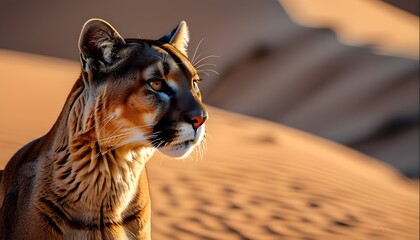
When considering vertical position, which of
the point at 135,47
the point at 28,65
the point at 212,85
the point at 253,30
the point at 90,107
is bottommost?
the point at 90,107

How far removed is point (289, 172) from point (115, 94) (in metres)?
5.39

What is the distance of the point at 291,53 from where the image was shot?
52.4ft

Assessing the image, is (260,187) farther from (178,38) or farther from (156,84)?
(156,84)

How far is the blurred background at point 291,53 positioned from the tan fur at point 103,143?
1021 cm

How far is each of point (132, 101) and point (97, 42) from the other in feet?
→ 1.00

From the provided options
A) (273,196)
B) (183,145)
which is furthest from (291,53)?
(183,145)

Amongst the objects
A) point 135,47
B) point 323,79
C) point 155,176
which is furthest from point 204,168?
point 323,79

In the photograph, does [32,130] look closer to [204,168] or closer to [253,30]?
[204,168]

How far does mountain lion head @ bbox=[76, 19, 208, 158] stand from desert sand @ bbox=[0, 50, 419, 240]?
8.45 ft

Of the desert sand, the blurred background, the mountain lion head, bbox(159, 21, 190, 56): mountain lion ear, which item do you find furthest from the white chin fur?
the blurred background

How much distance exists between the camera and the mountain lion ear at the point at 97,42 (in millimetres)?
3510

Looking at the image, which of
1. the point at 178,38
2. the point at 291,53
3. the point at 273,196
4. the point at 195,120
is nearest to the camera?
the point at 195,120

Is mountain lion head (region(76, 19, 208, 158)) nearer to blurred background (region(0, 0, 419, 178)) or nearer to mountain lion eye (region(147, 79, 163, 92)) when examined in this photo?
mountain lion eye (region(147, 79, 163, 92))

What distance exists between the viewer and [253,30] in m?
16.7
